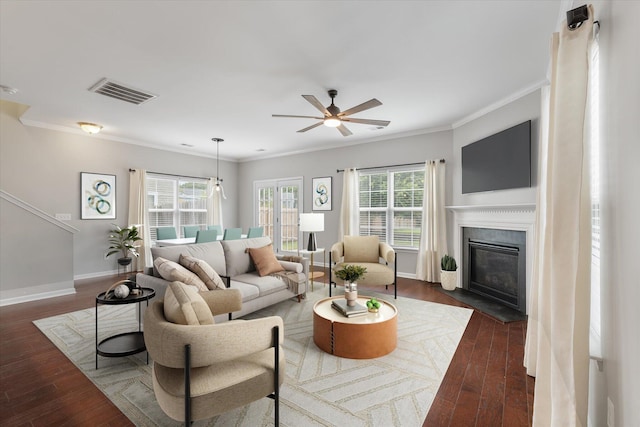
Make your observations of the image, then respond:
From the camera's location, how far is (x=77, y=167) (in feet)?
18.4

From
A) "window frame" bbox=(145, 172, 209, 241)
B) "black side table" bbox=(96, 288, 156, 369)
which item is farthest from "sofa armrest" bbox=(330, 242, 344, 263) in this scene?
"window frame" bbox=(145, 172, 209, 241)

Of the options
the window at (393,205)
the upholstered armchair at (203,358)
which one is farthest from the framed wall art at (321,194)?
the upholstered armchair at (203,358)

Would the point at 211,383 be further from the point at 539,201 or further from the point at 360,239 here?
the point at 360,239

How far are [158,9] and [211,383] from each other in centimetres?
265

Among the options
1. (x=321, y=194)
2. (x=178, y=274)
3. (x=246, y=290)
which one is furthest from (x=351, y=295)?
(x=321, y=194)

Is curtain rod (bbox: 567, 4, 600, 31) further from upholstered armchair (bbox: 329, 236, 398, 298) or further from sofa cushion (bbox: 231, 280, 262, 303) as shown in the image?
upholstered armchair (bbox: 329, 236, 398, 298)

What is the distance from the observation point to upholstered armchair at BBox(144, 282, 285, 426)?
4.79 ft

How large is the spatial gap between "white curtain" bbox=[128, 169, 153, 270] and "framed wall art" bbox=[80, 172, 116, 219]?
0.31 metres

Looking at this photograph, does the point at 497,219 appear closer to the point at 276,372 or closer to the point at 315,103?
the point at 315,103

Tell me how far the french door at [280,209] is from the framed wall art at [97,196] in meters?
3.27

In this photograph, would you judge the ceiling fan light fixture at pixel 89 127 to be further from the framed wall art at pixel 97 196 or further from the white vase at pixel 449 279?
the white vase at pixel 449 279

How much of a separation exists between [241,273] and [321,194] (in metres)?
3.26

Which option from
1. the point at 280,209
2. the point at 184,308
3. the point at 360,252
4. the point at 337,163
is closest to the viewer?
the point at 184,308

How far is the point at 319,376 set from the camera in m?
2.36
